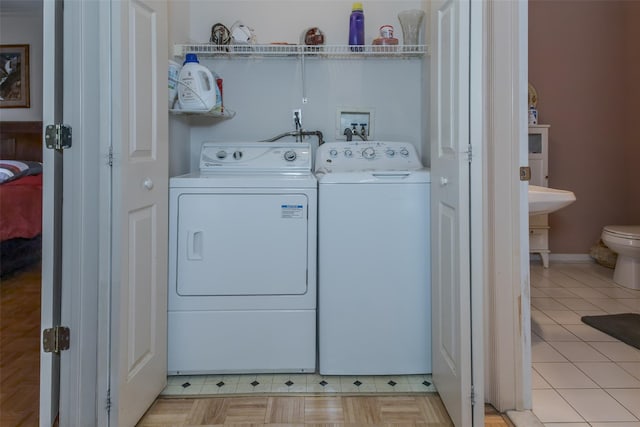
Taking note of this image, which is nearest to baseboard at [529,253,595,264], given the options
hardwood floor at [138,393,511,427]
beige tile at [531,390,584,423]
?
beige tile at [531,390,584,423]

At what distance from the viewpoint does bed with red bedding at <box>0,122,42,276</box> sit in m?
1.36

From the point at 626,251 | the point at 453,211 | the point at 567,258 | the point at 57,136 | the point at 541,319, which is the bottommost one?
the point at 541,319

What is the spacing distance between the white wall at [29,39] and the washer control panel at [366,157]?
124 centimetres

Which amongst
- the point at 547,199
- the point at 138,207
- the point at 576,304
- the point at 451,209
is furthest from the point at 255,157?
the point at 576,304

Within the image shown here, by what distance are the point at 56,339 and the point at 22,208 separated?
425 mm

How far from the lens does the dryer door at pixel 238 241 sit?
1.91m

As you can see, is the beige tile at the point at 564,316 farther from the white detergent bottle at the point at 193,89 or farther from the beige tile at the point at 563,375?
the white detergent bottle at the point at 193,89

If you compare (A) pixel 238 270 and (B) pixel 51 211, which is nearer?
(B) pixel 51 211

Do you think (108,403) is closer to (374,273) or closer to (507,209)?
(374,273)

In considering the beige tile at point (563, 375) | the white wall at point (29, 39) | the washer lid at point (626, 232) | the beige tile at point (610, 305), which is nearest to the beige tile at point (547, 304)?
the beige tile at point (610, 305)

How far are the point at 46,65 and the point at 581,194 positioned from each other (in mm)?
4077

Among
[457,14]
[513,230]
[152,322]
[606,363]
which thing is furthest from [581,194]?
[152,322]

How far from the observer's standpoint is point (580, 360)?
2.12 m

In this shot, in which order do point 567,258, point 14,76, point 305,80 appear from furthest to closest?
point 567,258 → point 305,80 → point 14,76
